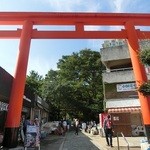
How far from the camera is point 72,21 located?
13.2 meters

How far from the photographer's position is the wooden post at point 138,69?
11609 mm

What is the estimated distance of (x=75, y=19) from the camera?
518 inches

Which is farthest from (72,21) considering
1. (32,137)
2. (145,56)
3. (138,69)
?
(32,137)

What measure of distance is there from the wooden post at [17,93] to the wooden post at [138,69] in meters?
5.30

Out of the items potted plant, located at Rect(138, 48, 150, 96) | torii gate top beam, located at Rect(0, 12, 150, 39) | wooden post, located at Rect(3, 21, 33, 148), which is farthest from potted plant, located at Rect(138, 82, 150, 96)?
torii gate top beam, located at Rect(0, 12, 150, 39)

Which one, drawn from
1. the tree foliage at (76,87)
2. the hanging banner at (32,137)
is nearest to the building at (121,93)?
the hanging banner at (32,137)

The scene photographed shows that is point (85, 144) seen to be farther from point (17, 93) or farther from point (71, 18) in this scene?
point (71, 18)

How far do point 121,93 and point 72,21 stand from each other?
431 inches

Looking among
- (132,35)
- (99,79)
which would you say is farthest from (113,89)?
(99,79)

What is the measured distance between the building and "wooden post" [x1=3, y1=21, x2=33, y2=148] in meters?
10.5

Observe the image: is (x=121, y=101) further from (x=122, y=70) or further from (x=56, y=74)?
(x=56, y=74)

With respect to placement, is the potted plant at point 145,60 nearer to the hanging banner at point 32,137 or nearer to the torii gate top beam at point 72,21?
the hanging banner at point 32,137

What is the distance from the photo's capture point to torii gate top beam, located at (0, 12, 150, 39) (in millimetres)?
12836

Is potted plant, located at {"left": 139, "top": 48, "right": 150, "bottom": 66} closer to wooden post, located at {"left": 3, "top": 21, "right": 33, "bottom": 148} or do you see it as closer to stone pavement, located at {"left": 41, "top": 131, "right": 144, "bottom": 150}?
stone pavement, located at {"left": 41, "top": 131, "right": 144, "bottom": 150}
